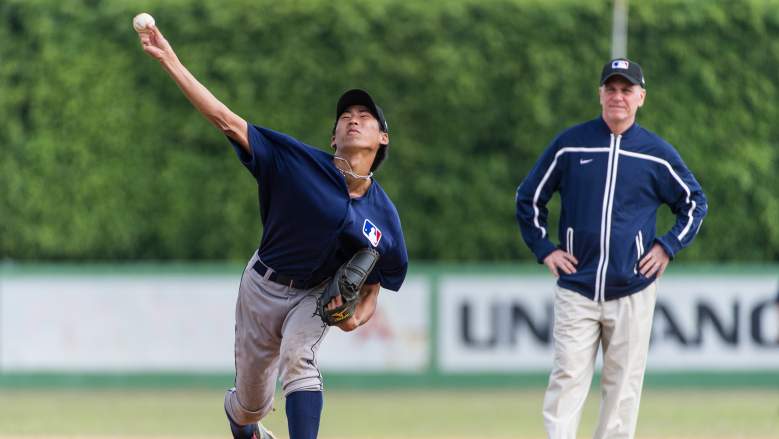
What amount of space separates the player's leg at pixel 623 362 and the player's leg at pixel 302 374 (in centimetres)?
163

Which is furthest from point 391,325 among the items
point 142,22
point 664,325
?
point 142,22

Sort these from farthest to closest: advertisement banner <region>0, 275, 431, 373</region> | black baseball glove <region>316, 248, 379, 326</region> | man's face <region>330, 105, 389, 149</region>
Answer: advertisement banner <region>0, 275, 431, 373</region>, man's face <region>330, 105, 389, 149</region>, black baseball glove <region>316, 248, 379, 326</region>

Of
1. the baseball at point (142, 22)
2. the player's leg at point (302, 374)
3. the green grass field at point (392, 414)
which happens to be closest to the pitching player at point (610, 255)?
the player's leg at point (302, 374)

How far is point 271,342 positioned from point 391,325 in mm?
6998

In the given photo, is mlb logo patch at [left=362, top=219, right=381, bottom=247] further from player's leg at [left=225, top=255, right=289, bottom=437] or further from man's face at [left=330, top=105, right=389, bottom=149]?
player's leg at [left=225, top=255, right=289, bottom=437]

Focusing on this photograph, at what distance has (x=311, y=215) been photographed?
6.80 meters

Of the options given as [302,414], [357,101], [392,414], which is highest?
[357,101]

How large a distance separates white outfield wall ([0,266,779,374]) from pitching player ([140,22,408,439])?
22.4 feet

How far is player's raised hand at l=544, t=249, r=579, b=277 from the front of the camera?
759 cm

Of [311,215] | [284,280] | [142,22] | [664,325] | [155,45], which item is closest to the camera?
[142,22]

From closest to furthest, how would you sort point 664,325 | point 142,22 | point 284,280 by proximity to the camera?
point 142,22 < point 284,280 < point 664,325

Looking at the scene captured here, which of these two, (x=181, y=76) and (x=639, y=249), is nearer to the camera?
(x=181, y=76)

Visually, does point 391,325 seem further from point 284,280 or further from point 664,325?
point 284,280

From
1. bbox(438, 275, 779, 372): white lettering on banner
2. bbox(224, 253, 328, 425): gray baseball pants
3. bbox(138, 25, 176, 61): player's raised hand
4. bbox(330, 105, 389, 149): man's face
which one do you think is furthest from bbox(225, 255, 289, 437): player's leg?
bbox(438, 275, 779, 372): white lettering on banner
